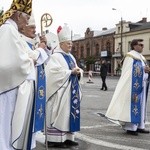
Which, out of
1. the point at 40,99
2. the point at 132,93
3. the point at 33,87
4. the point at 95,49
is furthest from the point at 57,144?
the point at 95,49

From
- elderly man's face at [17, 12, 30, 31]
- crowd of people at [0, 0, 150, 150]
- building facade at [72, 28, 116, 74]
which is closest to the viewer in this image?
crowd of people at [0, 0, 150, 150]

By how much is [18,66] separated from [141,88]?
5124mm

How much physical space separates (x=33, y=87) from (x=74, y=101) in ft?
8.50

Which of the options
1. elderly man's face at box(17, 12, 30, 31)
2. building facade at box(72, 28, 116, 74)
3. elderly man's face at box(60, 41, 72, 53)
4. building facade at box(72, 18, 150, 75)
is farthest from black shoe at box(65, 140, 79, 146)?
building facade at box(72, 28, 116, 74)

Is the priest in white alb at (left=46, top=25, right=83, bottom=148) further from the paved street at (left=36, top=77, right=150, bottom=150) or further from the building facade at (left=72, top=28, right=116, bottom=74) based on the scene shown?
the building facade at (left=72, top=28, right=116, bottom=74)

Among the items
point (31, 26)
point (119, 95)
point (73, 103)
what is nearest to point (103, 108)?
point (119, 95)

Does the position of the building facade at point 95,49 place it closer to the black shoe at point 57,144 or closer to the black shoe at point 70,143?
the black shoe at point 70,143

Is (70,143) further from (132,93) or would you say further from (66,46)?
(132,93)

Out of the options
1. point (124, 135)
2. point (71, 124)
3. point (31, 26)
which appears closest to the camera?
point (31, 26)

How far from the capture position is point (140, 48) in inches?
362

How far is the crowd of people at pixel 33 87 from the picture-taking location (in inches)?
176

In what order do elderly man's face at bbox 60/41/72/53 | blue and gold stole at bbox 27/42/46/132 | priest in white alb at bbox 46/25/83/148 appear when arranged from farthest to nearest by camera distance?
1. elderly man's face at bbox 60/41/72/53
2. priest in white alb at bbox 46/25/83/148
3. blue and gold stole at bbox 27/42/46/132

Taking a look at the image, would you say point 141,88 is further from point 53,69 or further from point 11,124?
point 11,124

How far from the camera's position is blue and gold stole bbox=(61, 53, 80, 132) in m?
7.29
